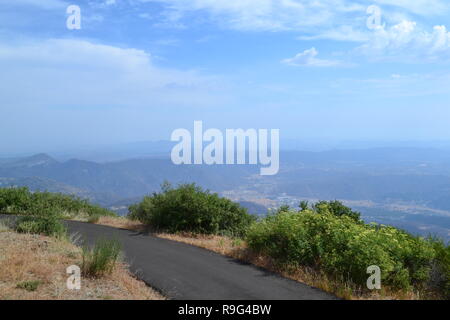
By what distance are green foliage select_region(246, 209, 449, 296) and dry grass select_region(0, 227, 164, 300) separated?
430 centimetres

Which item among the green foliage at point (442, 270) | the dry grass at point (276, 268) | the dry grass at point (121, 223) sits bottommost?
the dry grass at point (121, 223)

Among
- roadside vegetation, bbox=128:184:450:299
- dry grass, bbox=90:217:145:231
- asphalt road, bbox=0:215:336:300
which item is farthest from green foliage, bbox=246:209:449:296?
dry grass, bbox=90:217:145:231

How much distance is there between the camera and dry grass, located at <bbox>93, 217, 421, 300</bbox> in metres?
8.73

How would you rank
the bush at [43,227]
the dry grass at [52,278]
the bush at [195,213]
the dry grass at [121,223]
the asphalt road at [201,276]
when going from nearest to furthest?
the dry grass at [52,278]
the asphalt road at [201,276]
the bush at [43,227]
the bush at [195,213]
the dry grass at [121,223]

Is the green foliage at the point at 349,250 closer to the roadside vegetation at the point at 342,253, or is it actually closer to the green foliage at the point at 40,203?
the roadside vegetation at the point at 342,253

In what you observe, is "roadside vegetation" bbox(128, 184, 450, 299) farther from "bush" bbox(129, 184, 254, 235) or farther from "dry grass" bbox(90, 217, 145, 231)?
"dry grass" bbox(90, 217, 145, 231)

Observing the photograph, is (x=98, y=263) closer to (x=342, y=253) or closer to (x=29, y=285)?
(x=29, y=285)

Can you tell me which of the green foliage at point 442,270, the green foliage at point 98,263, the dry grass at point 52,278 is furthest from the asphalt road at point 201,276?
the green foliage at point 442,270

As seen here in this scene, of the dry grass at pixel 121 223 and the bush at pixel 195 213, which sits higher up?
the bush at pixel 195 213

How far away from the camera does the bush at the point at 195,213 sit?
16016 mm

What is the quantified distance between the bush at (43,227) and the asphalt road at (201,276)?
3.12 ft

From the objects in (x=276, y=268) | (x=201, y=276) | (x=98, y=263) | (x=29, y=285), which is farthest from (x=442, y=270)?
(x=29, y=285)
